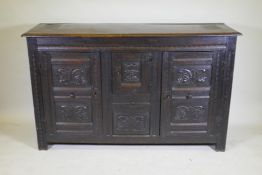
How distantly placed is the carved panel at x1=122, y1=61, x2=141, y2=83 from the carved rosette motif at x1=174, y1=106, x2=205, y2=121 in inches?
15.3

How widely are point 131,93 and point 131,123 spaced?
24 cm

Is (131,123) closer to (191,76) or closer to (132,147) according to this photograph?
(132,147)

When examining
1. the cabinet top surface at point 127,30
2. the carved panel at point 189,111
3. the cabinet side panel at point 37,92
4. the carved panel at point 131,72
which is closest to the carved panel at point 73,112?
the cabinet side panel at point 37,92

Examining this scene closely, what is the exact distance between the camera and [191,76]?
2.23 meters

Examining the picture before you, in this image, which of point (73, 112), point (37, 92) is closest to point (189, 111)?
point (73, 112)

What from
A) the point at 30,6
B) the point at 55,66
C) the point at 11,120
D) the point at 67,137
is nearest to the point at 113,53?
the point at 55,66

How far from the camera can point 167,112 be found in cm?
232

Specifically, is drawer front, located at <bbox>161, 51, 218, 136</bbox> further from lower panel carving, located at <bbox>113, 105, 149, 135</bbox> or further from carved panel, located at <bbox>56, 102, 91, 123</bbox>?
carved panel, located at <bbox>56, 102, 91, 123</bbox>

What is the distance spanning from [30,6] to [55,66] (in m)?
0.70

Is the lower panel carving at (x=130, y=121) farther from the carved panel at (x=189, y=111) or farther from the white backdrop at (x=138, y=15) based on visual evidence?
the white backdrop at (x=138, y=15)

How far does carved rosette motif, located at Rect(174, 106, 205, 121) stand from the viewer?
2312 millimetres

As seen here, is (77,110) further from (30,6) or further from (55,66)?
(30,6)

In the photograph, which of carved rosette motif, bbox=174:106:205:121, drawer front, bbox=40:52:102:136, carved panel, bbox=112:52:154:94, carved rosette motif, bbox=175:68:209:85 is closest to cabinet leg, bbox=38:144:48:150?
drawer front, bbox=40:52:102:136

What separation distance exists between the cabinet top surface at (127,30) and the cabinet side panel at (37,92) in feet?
0.36
